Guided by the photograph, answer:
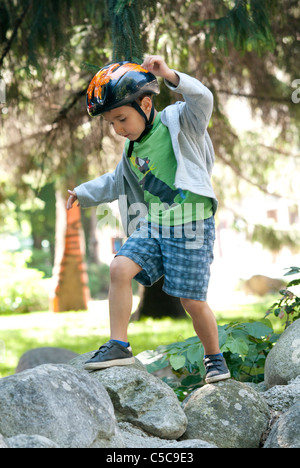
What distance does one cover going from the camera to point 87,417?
2.61 m

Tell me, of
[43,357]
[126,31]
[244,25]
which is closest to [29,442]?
[126,31]

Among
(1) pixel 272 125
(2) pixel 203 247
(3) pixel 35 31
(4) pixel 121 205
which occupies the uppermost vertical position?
(3) pixel 35 31

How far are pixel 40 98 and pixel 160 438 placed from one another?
18.7ft

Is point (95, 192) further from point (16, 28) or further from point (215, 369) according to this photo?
point (16, 28)

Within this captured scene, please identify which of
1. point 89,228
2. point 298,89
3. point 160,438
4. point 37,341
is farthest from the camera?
point 89,228

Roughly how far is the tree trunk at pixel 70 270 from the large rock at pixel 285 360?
10976 mm

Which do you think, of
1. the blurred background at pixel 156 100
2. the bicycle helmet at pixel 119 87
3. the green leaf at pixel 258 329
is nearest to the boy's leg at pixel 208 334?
the green leaf at pixel 258 329

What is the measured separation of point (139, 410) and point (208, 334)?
58cm

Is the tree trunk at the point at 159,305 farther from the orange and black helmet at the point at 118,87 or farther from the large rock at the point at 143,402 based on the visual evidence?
the orange and black helmet at the point at 118,87

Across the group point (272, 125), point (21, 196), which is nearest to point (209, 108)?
point (272, 125)

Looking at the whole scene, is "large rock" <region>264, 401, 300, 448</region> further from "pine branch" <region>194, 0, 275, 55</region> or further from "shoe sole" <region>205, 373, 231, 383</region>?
"pine branch" <region>194, 0, 275, 55</region>

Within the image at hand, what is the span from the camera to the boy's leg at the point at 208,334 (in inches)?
128

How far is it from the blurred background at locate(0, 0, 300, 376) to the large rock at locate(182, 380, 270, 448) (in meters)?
2.18

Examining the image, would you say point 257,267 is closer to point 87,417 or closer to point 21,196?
point 21,196
